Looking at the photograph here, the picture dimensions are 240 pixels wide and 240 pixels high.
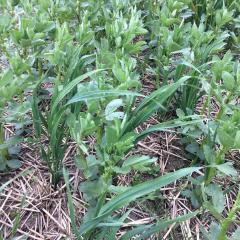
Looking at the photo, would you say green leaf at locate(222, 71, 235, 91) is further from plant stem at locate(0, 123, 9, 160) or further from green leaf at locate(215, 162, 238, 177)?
plant stem at locate(0, 123, 9, 160)

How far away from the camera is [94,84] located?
48.9 inches

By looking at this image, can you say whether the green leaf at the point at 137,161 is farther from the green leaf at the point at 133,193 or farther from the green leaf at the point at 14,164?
the green leaf at the point at 14,164

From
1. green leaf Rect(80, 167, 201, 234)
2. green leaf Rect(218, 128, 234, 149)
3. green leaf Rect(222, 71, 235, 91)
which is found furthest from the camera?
green leaf Rect(222, 71, 235, 91)

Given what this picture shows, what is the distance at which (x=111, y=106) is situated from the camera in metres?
1.18

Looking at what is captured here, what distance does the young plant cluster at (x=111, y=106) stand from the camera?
112cm

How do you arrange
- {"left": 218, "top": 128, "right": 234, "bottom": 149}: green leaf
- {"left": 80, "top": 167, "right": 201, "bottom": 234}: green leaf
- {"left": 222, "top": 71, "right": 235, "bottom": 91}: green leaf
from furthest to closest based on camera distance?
{"left": 222, "top": 71, "right": 235, "bottom": 91}: green leaf → {"left": 218, "top": 128, "right": 234, "bottom": 149}: green leaf → {"left": 80, "top": 167, "right": 201, "bottom": 234}: green leaf

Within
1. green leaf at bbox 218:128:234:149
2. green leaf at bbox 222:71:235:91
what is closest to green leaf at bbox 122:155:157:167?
green leaf at bbox 218:128:234:149

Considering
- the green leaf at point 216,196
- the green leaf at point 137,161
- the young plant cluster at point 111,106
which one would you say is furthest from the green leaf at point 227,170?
the green leaf at point 137,161

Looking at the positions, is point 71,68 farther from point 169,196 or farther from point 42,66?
point 169,196

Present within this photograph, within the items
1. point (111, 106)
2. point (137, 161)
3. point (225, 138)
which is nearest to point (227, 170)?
point (225, 138)

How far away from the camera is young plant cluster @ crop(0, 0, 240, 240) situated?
3.69 ft

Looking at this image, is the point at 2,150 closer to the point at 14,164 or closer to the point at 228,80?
the point at 14,164

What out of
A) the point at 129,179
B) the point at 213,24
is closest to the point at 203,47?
the point at 213,24

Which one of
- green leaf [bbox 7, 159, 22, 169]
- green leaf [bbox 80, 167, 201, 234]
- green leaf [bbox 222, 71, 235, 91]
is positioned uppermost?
green leaf [bbox 222, 71, 235, 91]
